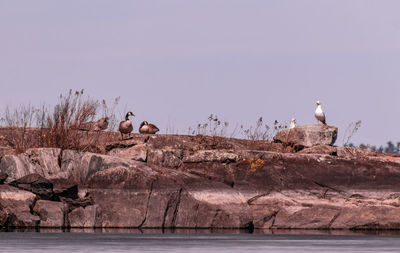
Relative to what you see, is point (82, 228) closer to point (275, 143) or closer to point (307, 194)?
point (307, 194)

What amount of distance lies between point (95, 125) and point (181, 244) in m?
9.87

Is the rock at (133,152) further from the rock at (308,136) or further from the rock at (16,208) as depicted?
the rock at (308,136)

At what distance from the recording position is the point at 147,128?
25188 millimetres

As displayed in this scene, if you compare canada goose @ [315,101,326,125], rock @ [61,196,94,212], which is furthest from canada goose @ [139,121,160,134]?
rock @ [61,196,94,212]

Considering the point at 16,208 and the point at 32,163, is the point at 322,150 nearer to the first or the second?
the point at 32,163

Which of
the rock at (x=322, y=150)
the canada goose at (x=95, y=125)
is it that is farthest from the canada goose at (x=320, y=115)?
the canada goose at (x=95, y=125)

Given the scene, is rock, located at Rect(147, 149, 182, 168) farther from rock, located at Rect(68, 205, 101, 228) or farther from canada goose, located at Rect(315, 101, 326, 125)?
canada goose, located at Rect(315, 101, 326, 125)

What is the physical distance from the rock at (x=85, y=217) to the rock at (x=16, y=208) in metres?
0.91

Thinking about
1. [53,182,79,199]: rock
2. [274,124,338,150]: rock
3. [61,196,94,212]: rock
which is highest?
[274,124,338,150]: rock

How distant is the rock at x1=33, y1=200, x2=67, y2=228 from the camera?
1845cm

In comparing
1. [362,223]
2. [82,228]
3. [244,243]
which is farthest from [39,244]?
[362,223]

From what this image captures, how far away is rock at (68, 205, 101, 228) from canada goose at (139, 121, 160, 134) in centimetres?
650

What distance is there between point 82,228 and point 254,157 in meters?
5.77

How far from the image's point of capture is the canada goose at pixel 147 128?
25.2m
